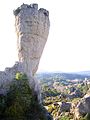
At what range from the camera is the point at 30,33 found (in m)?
30.5

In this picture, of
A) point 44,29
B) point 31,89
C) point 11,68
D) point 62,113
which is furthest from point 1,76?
point 62,113

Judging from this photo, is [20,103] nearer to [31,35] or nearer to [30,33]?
[31,35]

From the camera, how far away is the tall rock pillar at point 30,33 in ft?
99.1

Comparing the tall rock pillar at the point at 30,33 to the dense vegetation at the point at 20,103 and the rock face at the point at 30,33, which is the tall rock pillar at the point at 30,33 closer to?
the rock face at the point at 30,33

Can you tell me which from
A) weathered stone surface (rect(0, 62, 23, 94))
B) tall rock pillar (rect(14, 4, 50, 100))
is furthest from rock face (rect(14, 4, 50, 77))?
weathered stone surface (rect(0, 62, 23, 94))

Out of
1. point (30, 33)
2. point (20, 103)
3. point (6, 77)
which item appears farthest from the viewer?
point (30, 33)

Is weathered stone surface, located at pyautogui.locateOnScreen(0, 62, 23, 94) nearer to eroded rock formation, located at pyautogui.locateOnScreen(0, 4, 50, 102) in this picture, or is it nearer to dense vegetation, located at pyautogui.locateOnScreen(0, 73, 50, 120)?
dense vegetation, located at pyautogui.locateOnScreen(0, 73, 50, 120)

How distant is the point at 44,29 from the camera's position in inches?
1228

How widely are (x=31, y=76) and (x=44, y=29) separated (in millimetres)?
4061

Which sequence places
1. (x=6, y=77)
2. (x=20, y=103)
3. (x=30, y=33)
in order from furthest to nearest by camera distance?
(x=30, y=33)
(x=6, y=77)
(x=20, y=103)

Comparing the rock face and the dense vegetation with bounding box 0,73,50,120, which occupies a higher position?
the rock face

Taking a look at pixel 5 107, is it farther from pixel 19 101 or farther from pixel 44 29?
pixel 44 29

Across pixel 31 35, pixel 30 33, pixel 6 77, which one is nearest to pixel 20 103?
pixel 6 77

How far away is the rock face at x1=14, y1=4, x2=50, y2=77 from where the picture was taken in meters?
30.2
